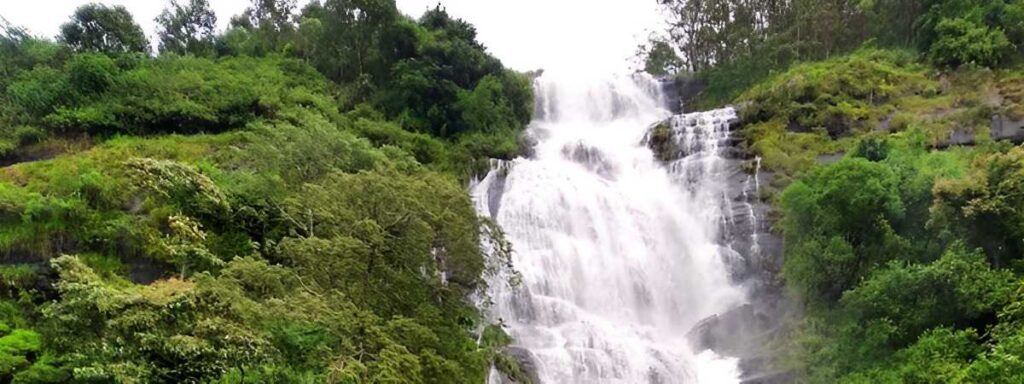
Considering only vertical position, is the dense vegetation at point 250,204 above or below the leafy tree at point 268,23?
below

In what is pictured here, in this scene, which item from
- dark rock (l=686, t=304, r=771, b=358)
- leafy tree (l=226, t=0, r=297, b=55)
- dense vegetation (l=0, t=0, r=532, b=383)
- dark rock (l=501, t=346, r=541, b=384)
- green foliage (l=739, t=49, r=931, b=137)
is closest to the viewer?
dense vegetation (l=0, t=0, r=532, b=383)

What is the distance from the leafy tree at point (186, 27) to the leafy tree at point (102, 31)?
3504 millimetres

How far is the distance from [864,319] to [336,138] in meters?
14.5

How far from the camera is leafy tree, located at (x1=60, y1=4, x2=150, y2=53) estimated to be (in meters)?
28.1

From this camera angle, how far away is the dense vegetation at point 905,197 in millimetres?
14195

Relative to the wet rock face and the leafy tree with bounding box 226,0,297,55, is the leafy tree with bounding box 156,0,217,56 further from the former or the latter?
the wet rock face

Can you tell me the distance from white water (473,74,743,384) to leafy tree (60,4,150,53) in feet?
59.9

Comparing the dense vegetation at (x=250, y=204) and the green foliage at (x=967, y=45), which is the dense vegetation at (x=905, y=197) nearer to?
the green foliage at (x=967, y=45)

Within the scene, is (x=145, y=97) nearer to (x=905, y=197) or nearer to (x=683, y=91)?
(x=905, y=197)

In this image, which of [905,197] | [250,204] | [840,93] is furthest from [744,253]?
[250,204]

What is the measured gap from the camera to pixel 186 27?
34.6 m

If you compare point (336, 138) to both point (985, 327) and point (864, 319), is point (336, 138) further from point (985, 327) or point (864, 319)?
point (985, 327)

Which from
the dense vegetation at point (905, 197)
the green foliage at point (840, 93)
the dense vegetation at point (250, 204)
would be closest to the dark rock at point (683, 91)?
the dense vegetation at point (905, 197)

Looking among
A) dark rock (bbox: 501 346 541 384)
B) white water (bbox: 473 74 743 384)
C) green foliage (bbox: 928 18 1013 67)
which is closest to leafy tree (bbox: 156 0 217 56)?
white water (bbox: 473 74 743 384)
